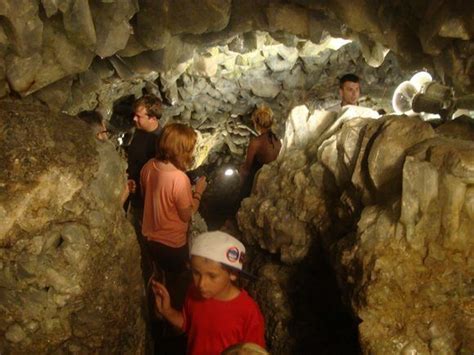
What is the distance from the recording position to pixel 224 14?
4895 mm

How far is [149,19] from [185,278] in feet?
8.64

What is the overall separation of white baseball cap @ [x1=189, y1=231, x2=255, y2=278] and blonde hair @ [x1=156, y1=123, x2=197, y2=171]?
0.98m

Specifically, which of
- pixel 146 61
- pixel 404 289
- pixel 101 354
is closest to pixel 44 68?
pixel 146 61

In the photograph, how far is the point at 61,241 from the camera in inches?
129

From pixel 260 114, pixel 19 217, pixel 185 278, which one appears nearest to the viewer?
pixel 19 217

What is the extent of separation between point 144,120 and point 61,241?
1.37m

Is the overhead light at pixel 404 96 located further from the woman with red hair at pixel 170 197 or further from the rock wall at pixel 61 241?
the rock wall at pixel 61 241

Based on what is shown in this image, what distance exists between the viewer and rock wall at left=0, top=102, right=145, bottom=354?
312 centimetres

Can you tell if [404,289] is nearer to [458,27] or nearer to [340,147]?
[340,147]

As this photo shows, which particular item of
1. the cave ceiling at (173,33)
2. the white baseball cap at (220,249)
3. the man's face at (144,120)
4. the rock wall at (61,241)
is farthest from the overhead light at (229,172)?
the white baseball cap at (220,249)

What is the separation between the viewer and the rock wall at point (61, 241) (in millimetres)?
3125

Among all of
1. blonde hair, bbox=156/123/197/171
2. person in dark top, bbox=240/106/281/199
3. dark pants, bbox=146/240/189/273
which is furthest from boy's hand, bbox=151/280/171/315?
person in dark top, bbox=240/106/281/199

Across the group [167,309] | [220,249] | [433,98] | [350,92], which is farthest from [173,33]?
[167,309]

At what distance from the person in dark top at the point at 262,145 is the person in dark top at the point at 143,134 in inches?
59.2
